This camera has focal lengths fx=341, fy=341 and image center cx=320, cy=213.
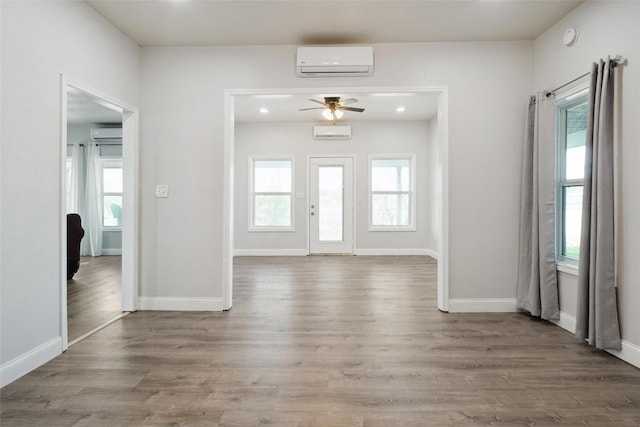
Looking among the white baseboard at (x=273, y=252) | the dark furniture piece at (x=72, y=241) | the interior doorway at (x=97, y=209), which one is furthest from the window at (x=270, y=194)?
the dark furniture piece at (x=72, y=241)

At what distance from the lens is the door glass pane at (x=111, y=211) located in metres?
7.33

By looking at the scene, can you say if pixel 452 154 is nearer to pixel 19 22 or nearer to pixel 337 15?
pixel 337 15

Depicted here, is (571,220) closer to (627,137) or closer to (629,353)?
(627,137)

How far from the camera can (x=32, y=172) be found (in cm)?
220

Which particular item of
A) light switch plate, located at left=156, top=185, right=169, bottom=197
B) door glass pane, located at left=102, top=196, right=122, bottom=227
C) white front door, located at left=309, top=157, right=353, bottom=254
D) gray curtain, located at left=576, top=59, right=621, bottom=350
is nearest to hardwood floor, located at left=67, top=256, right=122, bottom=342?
light switch plate, located at left=156, top=185, right=169, bottom=197

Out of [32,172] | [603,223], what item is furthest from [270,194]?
[603,223]

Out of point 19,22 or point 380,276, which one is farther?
point 380,276

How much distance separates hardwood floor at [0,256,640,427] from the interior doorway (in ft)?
1.41

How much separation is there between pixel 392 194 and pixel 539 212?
13.6 ft

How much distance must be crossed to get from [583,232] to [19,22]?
13.3 feet

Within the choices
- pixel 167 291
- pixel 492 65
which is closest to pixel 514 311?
pixel 492 65

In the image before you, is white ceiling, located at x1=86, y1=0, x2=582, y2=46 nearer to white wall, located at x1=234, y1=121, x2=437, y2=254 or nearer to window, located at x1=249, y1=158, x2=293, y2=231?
white wall, located at x1=234, y1=121, x2=437, y2=254

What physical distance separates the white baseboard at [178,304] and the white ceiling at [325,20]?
8.43 feet

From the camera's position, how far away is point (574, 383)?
2.04 meters
